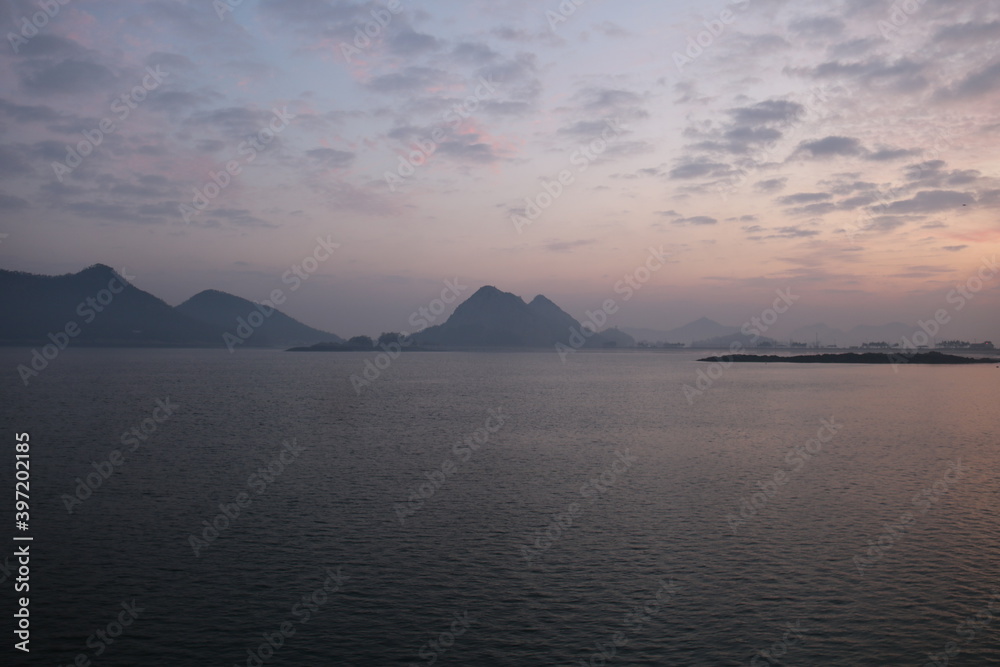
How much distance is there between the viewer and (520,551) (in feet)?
78.7

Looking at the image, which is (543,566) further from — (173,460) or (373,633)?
(173,460)

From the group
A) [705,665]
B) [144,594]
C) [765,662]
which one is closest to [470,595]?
[705,665]

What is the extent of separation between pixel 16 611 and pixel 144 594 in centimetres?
326

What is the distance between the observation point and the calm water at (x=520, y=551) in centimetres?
1712

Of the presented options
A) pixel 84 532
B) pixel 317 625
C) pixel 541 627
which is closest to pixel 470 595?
pixel 541 627

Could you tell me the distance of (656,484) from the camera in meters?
35.3

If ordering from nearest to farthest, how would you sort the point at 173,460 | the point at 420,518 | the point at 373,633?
the point at 373,633 < the point at 420,518 < the point at 173,460

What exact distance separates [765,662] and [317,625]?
38.2 feet

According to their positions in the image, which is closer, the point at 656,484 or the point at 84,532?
the point at 84,532

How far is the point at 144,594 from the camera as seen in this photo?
20.0m

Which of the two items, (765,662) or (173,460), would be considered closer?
(765,662)

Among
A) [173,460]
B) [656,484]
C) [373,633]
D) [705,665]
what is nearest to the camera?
[705,665]

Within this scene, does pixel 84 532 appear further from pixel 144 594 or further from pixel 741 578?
pixel 741 578

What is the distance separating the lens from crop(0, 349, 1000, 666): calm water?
1712cm
